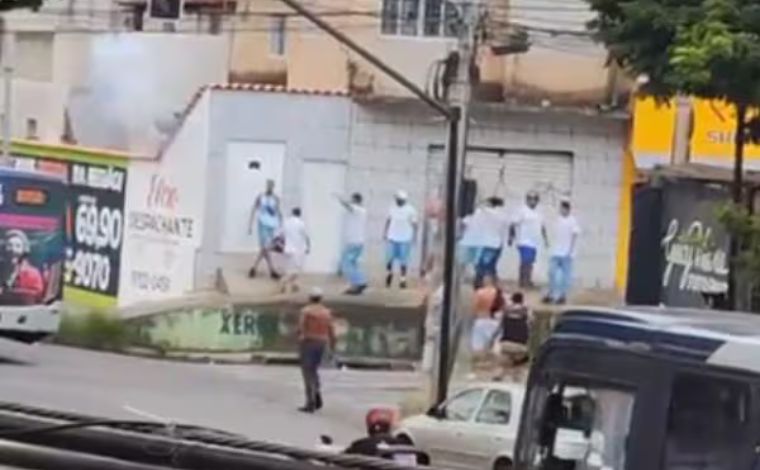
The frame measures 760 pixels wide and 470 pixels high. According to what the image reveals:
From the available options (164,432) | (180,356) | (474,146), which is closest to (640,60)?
(164,432)

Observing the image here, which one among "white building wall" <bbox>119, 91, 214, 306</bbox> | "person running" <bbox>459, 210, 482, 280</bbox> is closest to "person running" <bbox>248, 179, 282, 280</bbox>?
"white building wall" <bbox>119, 91, 214, 306</bbox>

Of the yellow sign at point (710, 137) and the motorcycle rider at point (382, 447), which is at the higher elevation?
the yellow sign at point (710, 137)

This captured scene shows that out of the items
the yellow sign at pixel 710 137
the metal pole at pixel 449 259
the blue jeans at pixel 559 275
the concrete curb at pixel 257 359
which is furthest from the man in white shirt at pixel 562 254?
the metal pole at pixel 449 259

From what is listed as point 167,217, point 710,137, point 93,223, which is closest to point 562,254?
point 710,137

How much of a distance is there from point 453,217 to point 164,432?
23.1 meters

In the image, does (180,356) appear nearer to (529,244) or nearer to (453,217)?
(529,244)

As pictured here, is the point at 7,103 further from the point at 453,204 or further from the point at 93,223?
the point at 453,204

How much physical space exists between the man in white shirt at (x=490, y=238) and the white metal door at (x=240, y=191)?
4404 mm

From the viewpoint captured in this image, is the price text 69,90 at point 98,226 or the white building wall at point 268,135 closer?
the white building wall at point 268,135

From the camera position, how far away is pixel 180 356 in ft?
121

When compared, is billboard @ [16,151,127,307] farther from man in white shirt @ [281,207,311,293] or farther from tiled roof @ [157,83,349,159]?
man in white shirt @ [281,207,311,293]

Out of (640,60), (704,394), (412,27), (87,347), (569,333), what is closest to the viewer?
(704,394)

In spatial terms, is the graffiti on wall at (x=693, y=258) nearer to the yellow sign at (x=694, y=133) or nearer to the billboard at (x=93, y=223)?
the yellow sign at (x=694, y=133)

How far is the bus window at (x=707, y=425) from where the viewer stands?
8.95m
